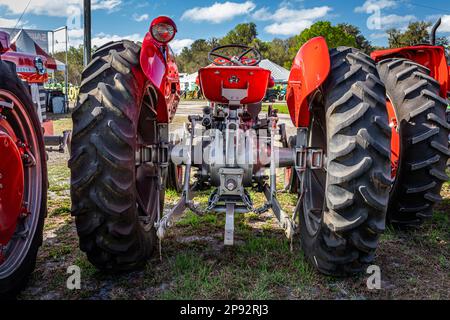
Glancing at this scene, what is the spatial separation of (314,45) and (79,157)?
1687 millimetres

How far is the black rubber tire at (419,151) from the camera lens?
349 cm

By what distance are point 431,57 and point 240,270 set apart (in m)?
3.40

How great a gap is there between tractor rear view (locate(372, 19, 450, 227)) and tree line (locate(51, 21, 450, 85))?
1467 inches

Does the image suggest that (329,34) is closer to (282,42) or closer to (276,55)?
(276,55)

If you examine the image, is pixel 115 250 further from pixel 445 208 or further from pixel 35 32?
pixel 35 32

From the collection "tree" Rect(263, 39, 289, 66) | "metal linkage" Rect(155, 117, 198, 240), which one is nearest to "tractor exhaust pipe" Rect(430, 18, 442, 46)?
"metal linkage" Rect(155, 117, 198, 240)

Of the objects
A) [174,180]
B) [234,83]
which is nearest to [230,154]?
[234,83]

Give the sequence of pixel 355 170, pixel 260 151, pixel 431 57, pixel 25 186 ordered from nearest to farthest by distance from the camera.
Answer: pixel 355 170 < pixel 25 186 < pixel 260 151 < pixel 431 57

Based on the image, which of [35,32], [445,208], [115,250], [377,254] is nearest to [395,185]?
[377,254]

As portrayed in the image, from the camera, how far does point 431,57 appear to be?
4.60 metres

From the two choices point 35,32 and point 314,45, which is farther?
point 35,32

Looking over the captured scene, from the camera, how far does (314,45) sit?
2.80 m

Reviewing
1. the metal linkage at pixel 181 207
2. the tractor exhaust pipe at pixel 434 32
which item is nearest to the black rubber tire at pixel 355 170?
the metal linkage at pixel 181 207

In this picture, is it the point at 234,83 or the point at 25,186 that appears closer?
the point at 25,186
